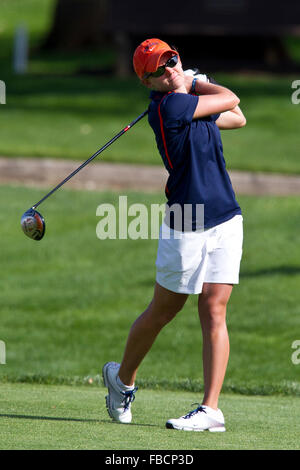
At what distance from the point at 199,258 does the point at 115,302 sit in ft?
19.0

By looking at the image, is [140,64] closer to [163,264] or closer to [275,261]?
[163,264]

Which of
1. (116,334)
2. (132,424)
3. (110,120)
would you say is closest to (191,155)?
(132,424)

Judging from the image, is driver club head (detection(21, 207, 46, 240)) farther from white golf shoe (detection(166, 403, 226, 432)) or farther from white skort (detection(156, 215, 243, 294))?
white golf shoe (detection(166, 403, 226, 432))

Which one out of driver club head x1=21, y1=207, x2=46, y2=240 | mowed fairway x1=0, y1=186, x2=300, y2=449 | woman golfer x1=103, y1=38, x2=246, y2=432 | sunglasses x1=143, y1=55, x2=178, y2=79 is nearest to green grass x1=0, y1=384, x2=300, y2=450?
mowed fairway x1=0, y1=186, x2=300, y2=449

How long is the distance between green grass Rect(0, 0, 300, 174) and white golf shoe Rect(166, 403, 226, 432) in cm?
1168

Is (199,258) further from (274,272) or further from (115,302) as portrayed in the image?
(274,272)

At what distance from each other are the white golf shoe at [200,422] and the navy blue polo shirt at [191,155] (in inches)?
37.7

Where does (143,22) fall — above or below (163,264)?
above

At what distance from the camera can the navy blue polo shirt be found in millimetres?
4855

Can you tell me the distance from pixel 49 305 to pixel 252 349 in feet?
8.15

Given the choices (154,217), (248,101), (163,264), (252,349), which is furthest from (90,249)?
(248,101)

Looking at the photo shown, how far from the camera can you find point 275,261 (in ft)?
39.4

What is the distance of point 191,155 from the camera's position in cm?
491

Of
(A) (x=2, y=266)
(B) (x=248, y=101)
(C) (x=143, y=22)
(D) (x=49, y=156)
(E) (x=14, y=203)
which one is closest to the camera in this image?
(A) (x=2, y=266)
